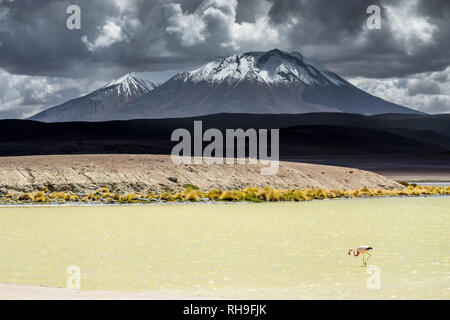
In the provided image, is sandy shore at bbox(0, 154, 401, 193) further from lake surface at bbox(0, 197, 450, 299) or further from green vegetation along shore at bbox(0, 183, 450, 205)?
lake surface at bbox(0, 197, 450, 299)

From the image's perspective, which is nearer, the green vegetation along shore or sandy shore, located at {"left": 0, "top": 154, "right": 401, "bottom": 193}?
the green vegetation along shore

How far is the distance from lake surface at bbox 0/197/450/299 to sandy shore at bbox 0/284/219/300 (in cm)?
78

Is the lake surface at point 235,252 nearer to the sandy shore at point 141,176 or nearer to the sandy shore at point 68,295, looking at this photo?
the sandy shore at point 68,295

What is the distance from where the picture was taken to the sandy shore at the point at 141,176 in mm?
37969

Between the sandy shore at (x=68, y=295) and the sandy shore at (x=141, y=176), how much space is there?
26645 mm

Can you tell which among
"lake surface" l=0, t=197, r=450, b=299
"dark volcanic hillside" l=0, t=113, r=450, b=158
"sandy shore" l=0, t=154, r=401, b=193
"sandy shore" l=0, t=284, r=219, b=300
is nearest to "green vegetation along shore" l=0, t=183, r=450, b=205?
"sandy shore" l=0, t=154, r=401, b=193

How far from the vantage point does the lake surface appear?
37.2 feet

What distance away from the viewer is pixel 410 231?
20.1 metres

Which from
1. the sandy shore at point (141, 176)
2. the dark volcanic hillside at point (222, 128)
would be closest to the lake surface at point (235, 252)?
the sandy shore at point (141, 176)

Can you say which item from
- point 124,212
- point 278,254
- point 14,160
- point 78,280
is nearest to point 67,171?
point 14,160

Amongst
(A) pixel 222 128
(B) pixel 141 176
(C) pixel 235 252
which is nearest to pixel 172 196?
(B) pixel 141 176

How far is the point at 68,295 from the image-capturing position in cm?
974

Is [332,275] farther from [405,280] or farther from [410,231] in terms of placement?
[410,231]

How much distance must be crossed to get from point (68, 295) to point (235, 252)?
6.30 m
